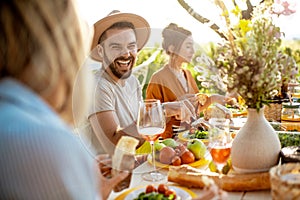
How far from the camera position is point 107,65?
235 cm

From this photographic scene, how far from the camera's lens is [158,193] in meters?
1.33

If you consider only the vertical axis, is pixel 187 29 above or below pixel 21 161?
above

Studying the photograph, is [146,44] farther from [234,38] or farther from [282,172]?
[282,172]

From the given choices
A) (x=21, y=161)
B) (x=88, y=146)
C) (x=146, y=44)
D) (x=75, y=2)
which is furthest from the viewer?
(x=146, y=44)

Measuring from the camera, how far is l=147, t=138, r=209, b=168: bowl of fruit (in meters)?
1.71

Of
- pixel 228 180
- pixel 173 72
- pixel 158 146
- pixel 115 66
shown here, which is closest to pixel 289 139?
pixel 228 180

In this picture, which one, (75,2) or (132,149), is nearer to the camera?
(75,2)

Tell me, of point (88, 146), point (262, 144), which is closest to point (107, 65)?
point (88, 146)

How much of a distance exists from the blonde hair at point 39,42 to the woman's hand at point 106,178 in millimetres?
625

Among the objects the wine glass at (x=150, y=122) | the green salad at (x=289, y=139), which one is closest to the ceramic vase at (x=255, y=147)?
the green salad at (x=289, y=139)

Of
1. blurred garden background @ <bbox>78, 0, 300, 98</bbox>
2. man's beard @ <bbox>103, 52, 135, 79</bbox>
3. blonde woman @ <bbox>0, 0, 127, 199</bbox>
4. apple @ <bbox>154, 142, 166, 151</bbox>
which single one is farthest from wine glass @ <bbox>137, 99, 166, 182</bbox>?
blonde woman @ <bbox>0, 0, 127, 199</bbox>

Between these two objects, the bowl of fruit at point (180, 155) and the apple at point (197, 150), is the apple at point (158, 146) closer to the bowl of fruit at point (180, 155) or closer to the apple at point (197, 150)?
the bowl of fruit at point (180, 155)

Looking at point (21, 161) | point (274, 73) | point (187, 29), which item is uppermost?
point (187, 29)

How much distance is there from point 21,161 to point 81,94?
21 centimetres
